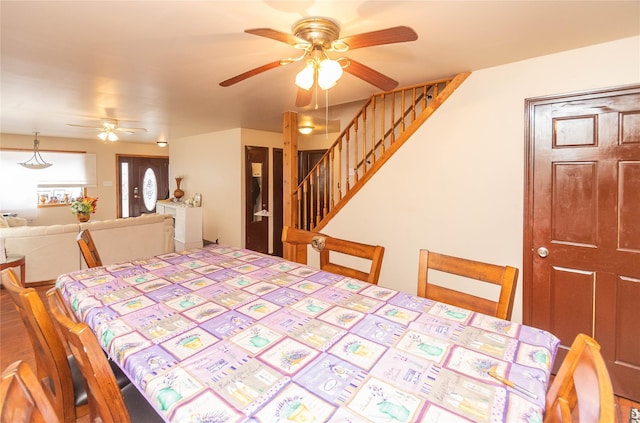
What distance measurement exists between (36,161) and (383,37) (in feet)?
26.3

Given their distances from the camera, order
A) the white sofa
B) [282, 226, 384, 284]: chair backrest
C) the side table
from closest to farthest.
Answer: [282, 226, 384, 284]: chair backrest → the side table → the white sofa

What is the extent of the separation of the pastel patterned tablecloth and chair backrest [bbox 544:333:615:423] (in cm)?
8

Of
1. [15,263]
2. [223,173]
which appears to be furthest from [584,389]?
[223,173]

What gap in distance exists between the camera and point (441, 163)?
2.70 m

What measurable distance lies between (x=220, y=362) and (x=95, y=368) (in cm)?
32

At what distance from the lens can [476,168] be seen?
251 centimetres

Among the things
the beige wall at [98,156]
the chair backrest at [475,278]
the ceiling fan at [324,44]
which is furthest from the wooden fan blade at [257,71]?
the beige wall at [98,156]

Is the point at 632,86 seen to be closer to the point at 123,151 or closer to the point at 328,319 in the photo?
the point at 328,319

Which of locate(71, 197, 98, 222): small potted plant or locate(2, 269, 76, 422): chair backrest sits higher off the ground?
locate(71, 197, 98, 222): small potted plant

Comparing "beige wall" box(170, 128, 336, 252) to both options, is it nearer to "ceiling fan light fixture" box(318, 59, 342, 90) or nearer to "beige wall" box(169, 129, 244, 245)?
"beige wall" box(169, 129, 244, 245)

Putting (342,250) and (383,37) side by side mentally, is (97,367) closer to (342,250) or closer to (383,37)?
(342,250)

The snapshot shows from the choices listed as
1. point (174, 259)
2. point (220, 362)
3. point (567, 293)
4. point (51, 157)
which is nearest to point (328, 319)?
point (220, 362)

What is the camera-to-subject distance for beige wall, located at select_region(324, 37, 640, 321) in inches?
82.4

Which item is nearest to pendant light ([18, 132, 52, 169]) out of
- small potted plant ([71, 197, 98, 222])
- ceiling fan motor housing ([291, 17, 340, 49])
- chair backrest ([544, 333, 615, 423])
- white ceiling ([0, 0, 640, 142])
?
small potted plant ([71, 197, 98, 222])
